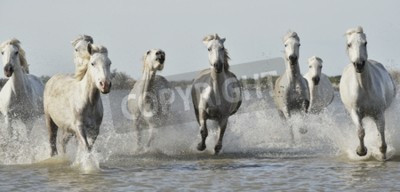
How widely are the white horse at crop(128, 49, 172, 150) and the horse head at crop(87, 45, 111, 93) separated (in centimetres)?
377

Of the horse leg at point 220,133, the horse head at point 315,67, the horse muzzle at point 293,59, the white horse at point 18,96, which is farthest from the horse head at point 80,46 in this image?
the horse head at point 315,67

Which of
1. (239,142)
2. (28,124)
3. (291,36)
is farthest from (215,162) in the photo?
(291,36)

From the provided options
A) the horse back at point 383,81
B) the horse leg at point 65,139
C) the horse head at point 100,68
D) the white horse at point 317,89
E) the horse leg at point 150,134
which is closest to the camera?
the horse head at point 100,68

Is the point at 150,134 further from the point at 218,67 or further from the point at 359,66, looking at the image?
the point at 359,66

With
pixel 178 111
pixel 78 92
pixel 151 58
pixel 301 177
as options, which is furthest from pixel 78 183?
pixel 178 111

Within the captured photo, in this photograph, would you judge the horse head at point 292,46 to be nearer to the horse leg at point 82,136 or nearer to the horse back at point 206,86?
the horse back at point 206,86

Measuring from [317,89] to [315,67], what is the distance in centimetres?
119

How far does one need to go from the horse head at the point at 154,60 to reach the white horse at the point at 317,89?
4201 millimetres

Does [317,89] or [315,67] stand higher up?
[315,67]

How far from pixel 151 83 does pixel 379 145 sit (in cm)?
445

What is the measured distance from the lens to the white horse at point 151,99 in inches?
578

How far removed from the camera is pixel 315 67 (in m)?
18.5

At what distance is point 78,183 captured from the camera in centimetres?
988

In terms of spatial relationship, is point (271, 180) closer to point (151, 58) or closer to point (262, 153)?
point (262, 153)
